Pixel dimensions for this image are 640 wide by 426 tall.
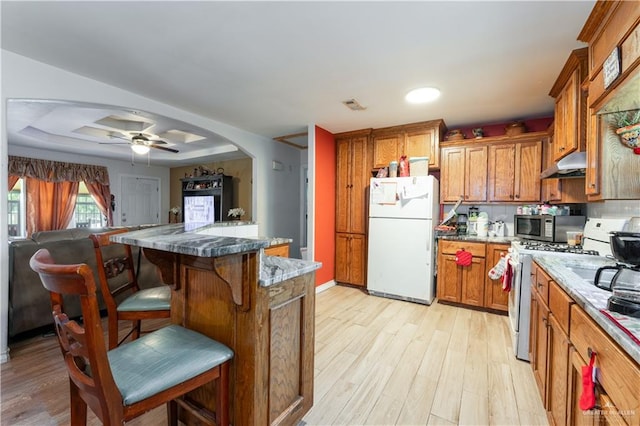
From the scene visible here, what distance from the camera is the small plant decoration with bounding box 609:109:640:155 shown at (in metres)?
1.42

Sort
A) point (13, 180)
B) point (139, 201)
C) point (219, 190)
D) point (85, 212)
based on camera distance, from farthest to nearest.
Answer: point (139, 201) → point (85, 212) → point (219, 190) → point (13, 180)

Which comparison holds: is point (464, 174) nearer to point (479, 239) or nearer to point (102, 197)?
Result: point (479, 239)

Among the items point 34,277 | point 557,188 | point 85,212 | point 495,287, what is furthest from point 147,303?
point 85,212

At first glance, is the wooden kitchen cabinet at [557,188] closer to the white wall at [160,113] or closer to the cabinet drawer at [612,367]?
the cabinet drawer at [612,367]

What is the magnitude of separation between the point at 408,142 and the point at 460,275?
5.97 ft

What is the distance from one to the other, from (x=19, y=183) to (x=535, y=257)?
8.23m

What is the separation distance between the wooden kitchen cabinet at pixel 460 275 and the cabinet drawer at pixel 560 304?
1740mm

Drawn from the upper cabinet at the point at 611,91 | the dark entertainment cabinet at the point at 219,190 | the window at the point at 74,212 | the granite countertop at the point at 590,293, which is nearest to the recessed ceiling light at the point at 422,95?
the upper cabinet at the point at 611,91

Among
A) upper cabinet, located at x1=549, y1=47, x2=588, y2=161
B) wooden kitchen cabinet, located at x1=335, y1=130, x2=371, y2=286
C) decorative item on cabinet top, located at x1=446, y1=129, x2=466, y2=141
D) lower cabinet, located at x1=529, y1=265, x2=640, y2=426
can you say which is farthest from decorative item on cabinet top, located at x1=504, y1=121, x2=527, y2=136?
lower cabinet, located at x1=529, y1=265, x2=640, y2=426

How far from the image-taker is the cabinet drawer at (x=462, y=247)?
3.14 m

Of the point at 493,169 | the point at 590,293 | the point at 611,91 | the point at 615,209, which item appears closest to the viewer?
the point at 590,293

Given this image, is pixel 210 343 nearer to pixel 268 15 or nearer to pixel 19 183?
pixel 268 15

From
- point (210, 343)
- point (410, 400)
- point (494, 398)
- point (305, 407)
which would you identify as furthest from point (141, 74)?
point (494, 398)

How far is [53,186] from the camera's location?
573 cm
